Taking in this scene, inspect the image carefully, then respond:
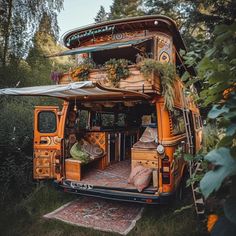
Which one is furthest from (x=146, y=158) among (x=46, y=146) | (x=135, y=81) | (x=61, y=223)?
(x=46, y=146)

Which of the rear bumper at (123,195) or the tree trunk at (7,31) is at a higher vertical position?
the tree trunk at (7,31)

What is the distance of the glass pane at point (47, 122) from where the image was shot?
19.1ft

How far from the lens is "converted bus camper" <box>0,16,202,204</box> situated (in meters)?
4.66

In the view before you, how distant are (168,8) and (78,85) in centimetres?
1388

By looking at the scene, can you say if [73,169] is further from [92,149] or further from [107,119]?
[107,119]

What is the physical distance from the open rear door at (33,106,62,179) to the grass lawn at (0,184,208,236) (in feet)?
2.15

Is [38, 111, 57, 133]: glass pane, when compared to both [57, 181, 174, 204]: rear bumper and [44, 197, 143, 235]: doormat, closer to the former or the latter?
[57, 181, 174, 204]: rear bumper

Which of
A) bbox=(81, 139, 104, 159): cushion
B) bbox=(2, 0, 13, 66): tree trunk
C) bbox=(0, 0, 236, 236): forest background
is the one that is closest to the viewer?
bbox=(0, 0, 236, 236): forest background

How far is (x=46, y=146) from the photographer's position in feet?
18.6

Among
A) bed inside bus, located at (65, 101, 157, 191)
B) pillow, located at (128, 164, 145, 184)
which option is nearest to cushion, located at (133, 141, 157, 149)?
pillow, located at (128, 164, 145, 184)

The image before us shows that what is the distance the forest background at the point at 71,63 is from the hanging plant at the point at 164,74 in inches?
37.1

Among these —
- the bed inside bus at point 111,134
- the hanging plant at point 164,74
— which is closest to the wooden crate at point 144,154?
the bed inside bus at point 111,134

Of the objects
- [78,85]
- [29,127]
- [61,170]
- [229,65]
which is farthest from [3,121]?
[229,65]

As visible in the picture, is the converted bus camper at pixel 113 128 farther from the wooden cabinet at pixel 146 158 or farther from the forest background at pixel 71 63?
the forest background at pixel 71 63
